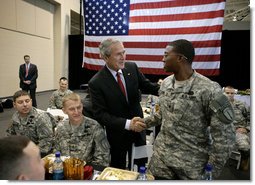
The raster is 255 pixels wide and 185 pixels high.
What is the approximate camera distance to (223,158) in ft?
3.51

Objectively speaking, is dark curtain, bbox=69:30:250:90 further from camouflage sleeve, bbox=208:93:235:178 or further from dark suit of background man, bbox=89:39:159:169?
camouflage sleeve, bbox=208:93:235:178

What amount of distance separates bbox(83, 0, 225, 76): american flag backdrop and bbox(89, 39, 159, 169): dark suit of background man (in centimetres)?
258

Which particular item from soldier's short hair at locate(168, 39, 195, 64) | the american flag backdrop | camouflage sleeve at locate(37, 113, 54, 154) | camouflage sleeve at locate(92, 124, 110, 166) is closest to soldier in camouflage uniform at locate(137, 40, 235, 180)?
soldier's short hair at locate(168, 39, 195, 64)

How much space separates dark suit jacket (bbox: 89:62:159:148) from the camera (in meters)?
1.59

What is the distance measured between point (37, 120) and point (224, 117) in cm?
154

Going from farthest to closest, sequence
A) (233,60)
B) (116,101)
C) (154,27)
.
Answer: (233,60), (154,27), (116,101)

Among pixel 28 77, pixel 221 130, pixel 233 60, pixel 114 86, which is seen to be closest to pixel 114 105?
pixel 114 86

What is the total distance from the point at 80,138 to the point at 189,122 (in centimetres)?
77

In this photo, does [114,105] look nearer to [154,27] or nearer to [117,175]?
[117,175]

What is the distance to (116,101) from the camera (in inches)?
62.9

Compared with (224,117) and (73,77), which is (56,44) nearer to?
(73,77)

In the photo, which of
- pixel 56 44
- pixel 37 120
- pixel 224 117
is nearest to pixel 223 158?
pixel 224 117

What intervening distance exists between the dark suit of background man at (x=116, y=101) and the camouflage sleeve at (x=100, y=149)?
0.08 metres

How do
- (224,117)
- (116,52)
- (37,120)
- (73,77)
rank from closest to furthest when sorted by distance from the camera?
(224,117)
(116,52)
(37,120)
(73,77)
